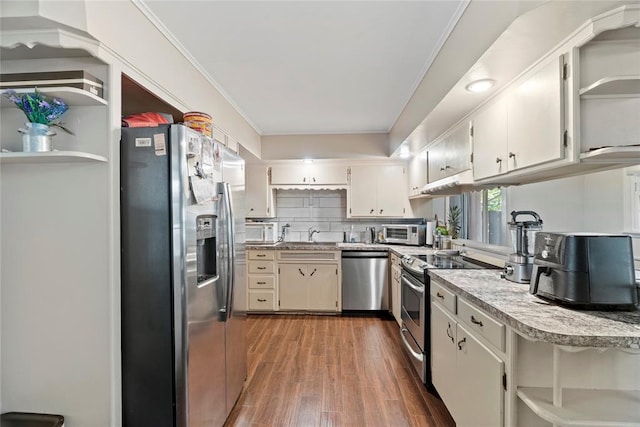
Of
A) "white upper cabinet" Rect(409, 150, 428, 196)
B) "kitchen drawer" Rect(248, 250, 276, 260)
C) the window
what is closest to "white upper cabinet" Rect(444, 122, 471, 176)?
the window

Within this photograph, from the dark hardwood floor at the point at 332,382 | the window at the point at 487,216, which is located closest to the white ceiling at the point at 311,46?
the window at the point at 487,216

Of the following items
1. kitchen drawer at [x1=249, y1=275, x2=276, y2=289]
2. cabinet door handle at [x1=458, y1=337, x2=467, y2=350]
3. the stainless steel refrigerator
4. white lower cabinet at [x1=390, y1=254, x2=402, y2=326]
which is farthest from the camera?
kitchen drawer at [x1=249, y1=275, x2=276, y2=289]

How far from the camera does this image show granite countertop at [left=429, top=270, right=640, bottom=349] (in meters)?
1.02

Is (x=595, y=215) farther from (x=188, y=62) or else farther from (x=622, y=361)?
(x=188, y=62)

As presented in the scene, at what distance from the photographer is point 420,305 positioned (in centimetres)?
237

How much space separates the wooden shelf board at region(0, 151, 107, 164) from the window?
2.74 m

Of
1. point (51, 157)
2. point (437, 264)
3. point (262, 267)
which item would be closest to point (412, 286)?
point (437, 264)

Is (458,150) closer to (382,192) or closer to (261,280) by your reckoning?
(382,192)

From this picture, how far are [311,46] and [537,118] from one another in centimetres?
146

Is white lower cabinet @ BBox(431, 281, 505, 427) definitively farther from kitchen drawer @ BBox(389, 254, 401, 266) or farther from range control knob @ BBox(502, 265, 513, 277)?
kitchen drawer @ BBox(389, 254, 401, 266)

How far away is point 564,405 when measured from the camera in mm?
1129

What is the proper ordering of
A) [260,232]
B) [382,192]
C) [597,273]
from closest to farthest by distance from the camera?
[597,273] → [260,232] → [382,192]

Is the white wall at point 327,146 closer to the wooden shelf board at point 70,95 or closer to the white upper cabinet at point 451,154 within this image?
the white upper cabinet at point 451,154

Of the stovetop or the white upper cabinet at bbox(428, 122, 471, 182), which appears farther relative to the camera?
the white upper cabinet at bbox(428, 122, 471, 182)
